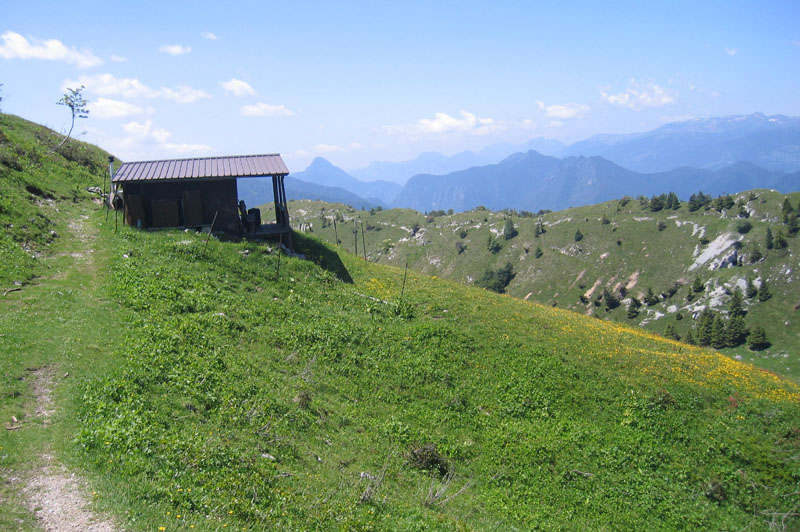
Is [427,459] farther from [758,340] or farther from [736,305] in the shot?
[736,305]

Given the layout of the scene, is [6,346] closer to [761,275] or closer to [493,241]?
[761,275]

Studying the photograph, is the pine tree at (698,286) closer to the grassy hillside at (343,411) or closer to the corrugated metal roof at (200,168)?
the grassy hillside at (343,411)

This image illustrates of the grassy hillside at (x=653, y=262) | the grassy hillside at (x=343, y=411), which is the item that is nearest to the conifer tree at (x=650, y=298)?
the grassy hillside at (x=653, y=262)

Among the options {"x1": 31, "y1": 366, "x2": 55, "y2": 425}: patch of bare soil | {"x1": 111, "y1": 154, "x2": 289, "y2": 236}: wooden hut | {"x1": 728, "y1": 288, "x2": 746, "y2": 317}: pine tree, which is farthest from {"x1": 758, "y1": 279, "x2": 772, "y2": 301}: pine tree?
{"x1": 31, "y1": 366, "x2": 55, "y2": 425}: patch of bare soil

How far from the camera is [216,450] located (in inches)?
398

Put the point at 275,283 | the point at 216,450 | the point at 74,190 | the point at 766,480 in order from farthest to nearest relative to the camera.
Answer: the point at 74,190
the point at 275,283
the point at 766,480
the point at 216,450

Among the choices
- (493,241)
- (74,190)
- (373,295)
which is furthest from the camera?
(493,241)

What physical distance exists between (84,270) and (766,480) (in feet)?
92.4

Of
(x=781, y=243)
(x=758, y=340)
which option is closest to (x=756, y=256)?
(x=781, y=243)

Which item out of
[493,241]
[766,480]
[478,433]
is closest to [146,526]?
[478,433]

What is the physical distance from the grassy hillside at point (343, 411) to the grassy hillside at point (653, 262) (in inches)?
3078

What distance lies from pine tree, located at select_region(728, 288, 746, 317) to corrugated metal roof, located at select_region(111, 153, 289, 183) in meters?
122

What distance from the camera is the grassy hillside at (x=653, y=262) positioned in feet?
360

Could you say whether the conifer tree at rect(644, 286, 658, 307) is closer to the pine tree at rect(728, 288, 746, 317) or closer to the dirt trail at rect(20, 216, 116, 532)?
the pine tree at rect(728, 288, 746, 317)
